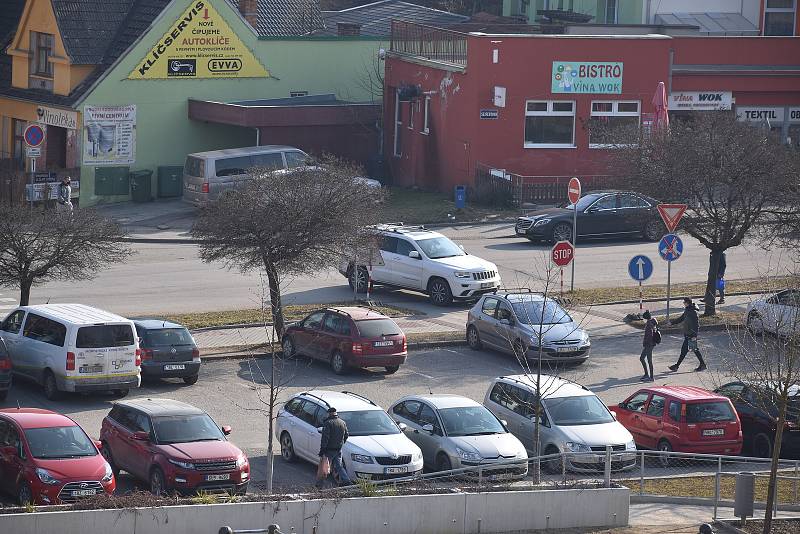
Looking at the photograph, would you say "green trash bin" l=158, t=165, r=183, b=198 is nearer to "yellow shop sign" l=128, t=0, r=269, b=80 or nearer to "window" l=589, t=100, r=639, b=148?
"yellow shop sign" l=128, t=0, r=269, b=80

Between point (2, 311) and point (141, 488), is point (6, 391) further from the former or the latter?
point (2, 311)

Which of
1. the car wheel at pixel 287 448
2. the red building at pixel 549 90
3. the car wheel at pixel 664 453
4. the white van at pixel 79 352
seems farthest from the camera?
the red building at pixel 549 90

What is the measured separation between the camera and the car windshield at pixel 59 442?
18.9 meters

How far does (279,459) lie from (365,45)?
1340 inches

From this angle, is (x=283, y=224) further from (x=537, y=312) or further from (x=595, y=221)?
(x=595, y=221)

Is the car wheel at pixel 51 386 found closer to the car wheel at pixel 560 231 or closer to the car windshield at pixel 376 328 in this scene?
the car windshield at pixel 376 328

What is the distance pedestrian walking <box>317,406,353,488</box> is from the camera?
20.1 metres

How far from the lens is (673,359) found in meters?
29.9

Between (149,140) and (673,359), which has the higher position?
(149,140)

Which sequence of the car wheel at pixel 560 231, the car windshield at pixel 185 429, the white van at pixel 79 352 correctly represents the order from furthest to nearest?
the car wheel at pixel 560 231 → the white van at pixel 79 352 → the car windshield at pixel 185 429

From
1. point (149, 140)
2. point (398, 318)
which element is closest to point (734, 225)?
point (398, 318)

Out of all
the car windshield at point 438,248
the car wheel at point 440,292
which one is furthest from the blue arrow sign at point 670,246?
Answer: the car windshield at point 438,248

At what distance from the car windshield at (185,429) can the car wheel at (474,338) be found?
1035cm

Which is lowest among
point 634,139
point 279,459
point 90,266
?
point 279,459
